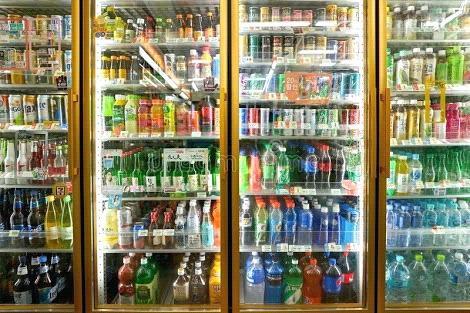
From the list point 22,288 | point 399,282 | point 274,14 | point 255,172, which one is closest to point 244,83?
point 274,14

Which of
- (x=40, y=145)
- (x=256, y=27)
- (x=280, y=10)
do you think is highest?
(x=280, y=10)

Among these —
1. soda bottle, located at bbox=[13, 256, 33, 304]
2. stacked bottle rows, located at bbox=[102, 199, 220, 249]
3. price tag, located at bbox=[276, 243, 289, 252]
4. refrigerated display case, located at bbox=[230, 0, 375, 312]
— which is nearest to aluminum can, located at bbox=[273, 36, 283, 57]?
refrigerated display case, located at bbox=[230, 0, 375, 312]

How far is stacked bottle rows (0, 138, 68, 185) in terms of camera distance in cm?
232

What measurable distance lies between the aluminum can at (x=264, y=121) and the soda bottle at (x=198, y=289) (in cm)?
105

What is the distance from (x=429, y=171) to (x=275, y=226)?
119cm

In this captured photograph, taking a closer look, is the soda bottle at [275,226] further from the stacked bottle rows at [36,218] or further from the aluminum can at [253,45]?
the stacked bottle rows at [36,218]

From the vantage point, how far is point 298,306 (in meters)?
2.14

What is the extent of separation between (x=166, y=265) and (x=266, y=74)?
157 centimetres

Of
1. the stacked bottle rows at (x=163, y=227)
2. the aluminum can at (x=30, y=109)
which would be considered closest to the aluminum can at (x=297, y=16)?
the stacked bottle rows at (x=163, y=227)

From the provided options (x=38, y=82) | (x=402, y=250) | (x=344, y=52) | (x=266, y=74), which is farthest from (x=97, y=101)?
(x=402, y=250)

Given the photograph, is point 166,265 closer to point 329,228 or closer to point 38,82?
point 329,228

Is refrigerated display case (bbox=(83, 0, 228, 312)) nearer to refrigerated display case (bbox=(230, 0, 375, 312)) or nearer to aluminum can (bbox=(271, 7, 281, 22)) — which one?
refrigerated display case (bbox=(230, 0, 375, 312))

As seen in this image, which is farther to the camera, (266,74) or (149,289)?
(266,74)

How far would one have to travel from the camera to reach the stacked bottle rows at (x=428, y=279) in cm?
234
